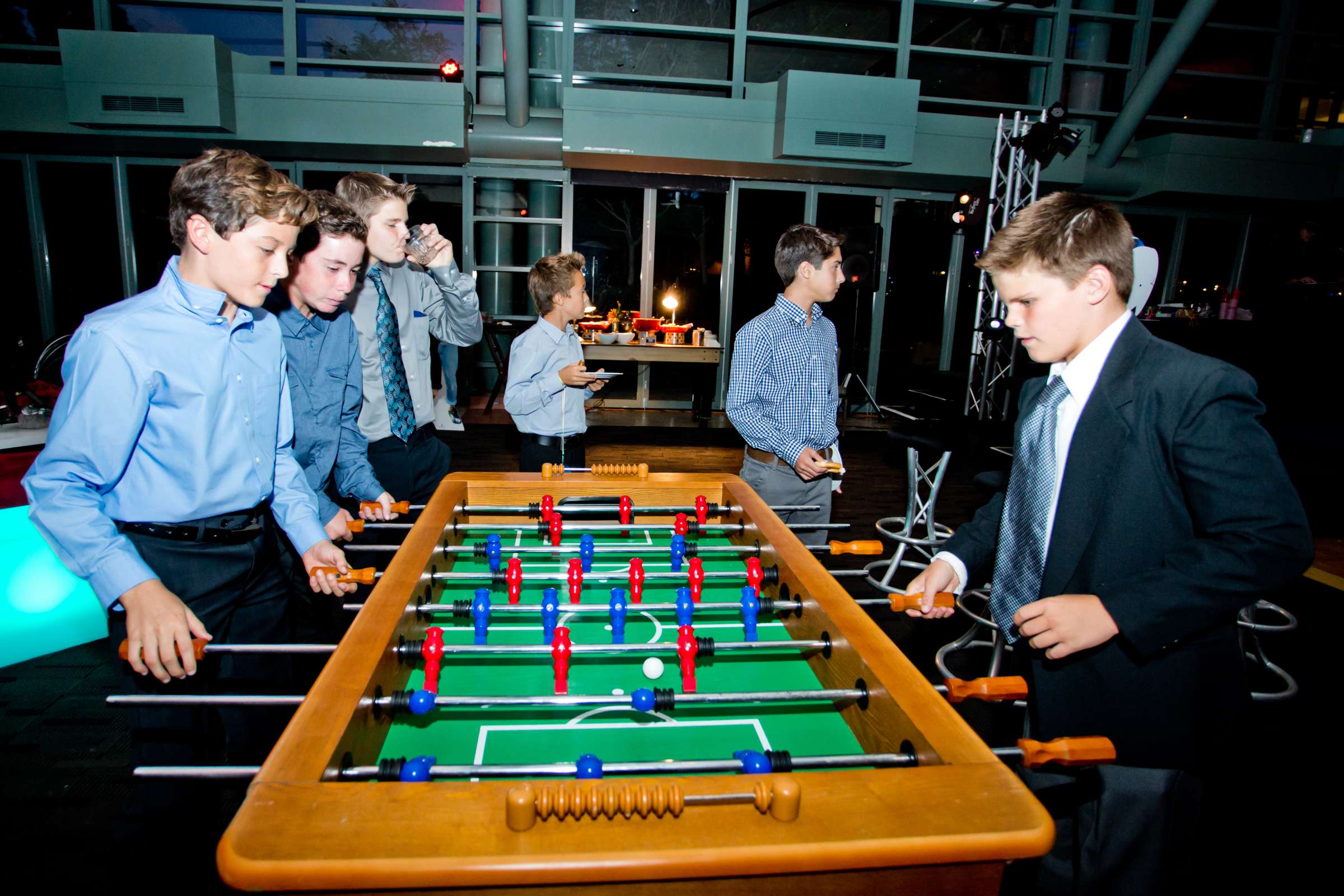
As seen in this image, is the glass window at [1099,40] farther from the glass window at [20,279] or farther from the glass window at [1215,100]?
the glass window at [20,279]

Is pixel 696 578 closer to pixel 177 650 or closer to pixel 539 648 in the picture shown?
pixel 539 648

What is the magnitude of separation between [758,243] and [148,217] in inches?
277

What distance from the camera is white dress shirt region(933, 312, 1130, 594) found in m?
1.35

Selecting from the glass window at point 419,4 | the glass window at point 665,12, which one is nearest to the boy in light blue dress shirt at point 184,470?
the glass window at point 665,12

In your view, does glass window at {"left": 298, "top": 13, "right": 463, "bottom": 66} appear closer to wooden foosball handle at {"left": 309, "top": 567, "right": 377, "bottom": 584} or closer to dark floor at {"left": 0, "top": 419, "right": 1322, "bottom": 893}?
dark floor at {"left": 0, "top": 419, "right": 1322, "bottom": 893}

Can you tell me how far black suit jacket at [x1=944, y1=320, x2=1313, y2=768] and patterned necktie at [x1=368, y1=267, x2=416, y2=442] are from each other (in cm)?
220

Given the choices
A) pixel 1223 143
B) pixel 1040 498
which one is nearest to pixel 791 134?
pixel 1223 143

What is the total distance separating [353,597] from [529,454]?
1038mm

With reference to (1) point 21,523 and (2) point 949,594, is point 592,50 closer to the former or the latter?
(1) point 21,523

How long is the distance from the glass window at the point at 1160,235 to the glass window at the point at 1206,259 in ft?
0.46

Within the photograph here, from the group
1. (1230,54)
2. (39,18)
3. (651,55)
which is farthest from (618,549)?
(1230,54)

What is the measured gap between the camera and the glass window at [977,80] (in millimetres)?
8523

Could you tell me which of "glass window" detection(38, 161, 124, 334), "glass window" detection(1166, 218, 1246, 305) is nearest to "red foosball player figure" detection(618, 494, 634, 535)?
"glass window" detection(38, 161, 124, 334)

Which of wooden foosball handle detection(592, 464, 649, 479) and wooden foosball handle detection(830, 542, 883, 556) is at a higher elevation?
wooden foosball handle detection(830, 542, 883, 556)
